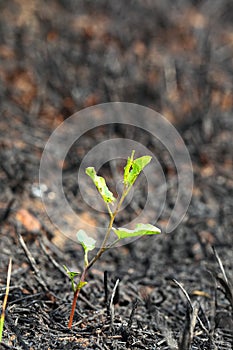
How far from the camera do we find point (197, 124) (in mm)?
2883

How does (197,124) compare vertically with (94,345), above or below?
above

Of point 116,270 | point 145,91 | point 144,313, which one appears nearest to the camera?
point 144,313

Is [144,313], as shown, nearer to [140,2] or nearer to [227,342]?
[227,342]

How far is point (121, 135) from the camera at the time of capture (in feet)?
9.27

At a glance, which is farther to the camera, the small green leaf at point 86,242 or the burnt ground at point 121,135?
the burnt ground at point 121,135

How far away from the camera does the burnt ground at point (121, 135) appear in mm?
1315

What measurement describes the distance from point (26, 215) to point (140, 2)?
7.17 feet

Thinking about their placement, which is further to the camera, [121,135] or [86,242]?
[121,135]

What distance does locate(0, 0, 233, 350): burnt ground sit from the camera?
1.32 meters

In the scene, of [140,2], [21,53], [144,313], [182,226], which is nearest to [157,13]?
[140,2]

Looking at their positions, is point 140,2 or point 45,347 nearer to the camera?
point 45,347

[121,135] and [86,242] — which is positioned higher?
[121,135]

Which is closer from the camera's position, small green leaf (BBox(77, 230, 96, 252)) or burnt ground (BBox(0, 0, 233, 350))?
small green leaf (BBox(77, 230, 96, 252))

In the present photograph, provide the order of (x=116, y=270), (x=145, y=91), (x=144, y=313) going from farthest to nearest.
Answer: (x=145, y=91), (x=116, y=270), (x=144, y=313)
